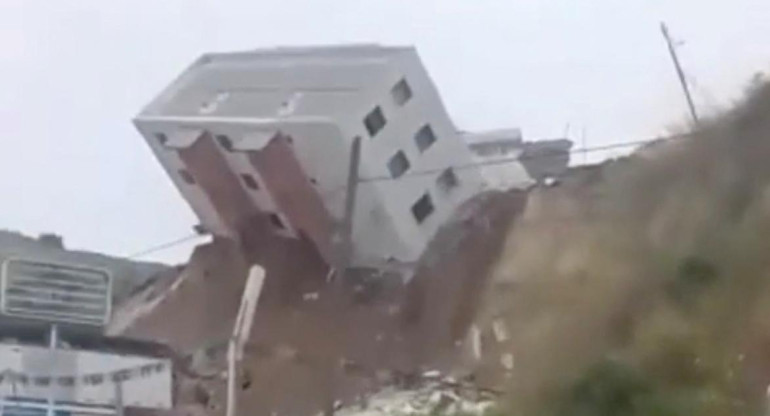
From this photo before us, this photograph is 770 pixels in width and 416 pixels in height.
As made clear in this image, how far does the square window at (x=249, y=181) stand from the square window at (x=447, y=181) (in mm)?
3202

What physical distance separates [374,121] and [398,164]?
977mm

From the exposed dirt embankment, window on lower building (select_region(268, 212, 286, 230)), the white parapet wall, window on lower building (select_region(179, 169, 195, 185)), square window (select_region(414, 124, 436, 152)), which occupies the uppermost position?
the white parapet wall

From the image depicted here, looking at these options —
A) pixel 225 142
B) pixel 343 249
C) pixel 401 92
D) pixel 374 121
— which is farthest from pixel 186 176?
pixel 401 92

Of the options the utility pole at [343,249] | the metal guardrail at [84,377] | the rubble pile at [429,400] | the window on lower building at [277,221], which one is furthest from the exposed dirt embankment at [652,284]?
the window on lower building at [277,221]

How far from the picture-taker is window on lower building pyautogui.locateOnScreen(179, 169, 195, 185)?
27.2 metres

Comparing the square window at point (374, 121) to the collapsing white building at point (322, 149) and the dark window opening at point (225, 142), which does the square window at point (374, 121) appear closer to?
the collapsing white building at point (322, 149)

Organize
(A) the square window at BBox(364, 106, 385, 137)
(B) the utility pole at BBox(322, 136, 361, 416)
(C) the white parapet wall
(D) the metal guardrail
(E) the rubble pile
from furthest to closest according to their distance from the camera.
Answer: (A) the square window at BBox(364, 106, 385, 137) → (B) the utility pole at BBox(322, 136, 361, 416) → (E) the rubble pile → (C) the white parapet wall → (D) the metal guardrail

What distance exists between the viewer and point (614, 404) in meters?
10.9

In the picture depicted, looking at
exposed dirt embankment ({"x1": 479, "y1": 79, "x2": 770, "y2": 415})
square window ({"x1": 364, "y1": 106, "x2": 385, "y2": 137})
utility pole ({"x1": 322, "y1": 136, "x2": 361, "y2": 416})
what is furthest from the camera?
square window ({"x1": 364, "y1": 106, "x2": 385, "y2": 137})

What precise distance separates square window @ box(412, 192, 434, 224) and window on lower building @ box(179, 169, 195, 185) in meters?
3.99

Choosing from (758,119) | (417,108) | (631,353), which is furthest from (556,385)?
(417,108)

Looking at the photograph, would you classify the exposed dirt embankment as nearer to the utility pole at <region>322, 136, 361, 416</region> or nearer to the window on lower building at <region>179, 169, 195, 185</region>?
the utility pole at <region>322, 136, 361, 416</region>

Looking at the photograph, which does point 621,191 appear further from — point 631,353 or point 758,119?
point 631,353

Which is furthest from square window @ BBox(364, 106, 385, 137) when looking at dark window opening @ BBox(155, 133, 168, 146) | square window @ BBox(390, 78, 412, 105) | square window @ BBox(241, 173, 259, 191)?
dark window opening @ BBox(155, 133, 168, 146)
